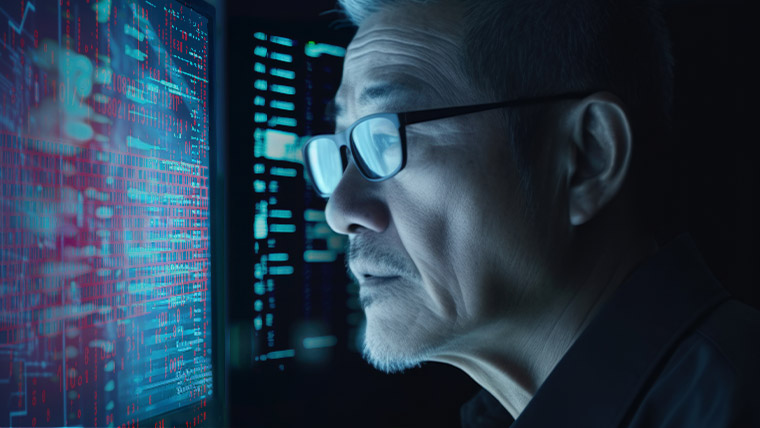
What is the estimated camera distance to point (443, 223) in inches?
32.8

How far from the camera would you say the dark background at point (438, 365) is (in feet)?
3.51

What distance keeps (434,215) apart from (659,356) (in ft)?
1.05

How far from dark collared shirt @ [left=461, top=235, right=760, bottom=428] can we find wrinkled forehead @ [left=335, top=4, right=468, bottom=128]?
36 cm

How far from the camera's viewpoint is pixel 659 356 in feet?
2.39

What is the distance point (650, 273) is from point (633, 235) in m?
0.09

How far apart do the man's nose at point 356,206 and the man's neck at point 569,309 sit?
21cm

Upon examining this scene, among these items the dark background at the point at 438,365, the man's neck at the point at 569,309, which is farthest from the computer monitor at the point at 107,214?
the man's neck at the point at 569,309

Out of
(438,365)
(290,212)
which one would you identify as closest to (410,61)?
(290,212)

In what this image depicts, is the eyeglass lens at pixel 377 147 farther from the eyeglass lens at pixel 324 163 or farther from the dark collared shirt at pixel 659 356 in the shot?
the dark collared shirt at pixel 659 356

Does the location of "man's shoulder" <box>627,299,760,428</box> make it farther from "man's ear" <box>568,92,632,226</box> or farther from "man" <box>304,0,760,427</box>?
"man's ear" <box>568,92,632,226</box>

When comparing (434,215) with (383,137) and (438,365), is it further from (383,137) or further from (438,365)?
(438,365)

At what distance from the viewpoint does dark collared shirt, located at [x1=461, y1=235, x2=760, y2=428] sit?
65 cm

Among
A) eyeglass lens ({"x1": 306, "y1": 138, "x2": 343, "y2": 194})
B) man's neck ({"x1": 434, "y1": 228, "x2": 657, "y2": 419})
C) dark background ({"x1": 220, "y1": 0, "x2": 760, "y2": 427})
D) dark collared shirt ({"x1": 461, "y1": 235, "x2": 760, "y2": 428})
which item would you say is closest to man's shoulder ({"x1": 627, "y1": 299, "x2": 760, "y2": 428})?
dark collared shirt ({"x1": 461, "y1": 235, "x2": 760, "y2": 428})

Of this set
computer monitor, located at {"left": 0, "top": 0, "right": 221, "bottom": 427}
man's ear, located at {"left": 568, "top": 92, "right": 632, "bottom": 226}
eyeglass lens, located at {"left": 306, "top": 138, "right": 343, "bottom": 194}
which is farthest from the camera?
eyeglass lens, located at {"left": 306, "top": 138, "right": 343, "bottom": 194}
